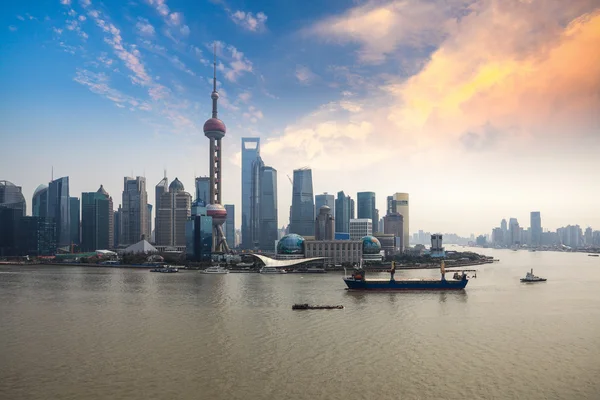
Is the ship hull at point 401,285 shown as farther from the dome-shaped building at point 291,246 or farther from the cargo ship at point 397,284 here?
the dome-shaped building at point 291,246

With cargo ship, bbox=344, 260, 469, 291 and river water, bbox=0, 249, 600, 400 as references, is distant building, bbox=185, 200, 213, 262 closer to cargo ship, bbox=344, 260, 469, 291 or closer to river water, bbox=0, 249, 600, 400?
cargo ship, bbox=344, 260, 469, 291

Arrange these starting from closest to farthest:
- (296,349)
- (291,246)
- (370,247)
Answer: (296,349) → (291,246) → (370,247)

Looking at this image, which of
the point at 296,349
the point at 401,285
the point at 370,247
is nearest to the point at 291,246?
the point at 370,247

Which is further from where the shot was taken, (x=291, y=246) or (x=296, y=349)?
(x=291, y=246)

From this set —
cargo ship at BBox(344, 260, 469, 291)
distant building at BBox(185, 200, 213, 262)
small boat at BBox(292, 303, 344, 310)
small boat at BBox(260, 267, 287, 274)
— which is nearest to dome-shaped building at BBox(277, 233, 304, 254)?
small boat at BBox(260, 267, 287, 274)

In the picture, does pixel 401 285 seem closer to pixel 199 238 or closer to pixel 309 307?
pixel 309 307

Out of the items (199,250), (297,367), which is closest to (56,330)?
(297,367)

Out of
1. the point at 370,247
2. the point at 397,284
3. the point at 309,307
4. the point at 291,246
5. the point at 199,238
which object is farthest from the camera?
the point at 199,238
